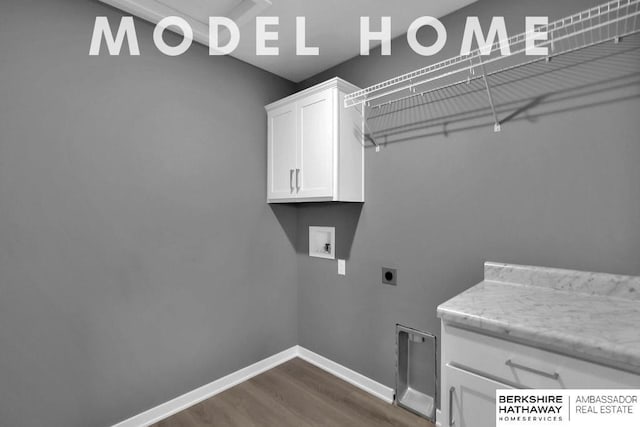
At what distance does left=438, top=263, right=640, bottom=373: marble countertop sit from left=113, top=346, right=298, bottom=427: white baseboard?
182 centimetres

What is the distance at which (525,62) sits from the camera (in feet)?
4.99

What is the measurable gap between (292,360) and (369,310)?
0.95m

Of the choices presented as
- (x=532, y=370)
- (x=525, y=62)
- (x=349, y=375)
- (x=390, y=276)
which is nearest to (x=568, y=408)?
(x=532, y=370)

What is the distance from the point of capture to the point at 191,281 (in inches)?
83.0

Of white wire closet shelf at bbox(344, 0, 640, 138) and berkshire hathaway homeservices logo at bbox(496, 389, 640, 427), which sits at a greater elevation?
white wire closet shelf at bbox(344, 0, 640, 138)

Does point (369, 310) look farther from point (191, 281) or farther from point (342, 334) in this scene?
point (191, 281)

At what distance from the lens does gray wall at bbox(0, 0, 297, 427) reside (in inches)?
58.7

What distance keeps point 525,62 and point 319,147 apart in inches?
49.8

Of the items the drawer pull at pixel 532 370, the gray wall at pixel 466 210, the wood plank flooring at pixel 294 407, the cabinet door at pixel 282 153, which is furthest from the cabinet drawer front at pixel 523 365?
the cabinet door at pixel 282 153

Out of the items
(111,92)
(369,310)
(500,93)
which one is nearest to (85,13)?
(111,92)

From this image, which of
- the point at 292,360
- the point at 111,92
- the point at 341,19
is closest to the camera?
the point at 111,92

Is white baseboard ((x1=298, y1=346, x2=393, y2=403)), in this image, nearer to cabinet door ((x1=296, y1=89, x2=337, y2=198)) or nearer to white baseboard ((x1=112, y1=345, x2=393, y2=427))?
white baseboard ((x1=112, y1=345, x2=393, y2=427))

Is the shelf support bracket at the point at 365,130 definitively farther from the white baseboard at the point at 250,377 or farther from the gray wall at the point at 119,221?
the white baseboard at the point at 250,377

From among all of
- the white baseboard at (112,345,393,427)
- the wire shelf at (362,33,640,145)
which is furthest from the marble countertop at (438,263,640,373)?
the white baseboard at (112,345,393,427)
